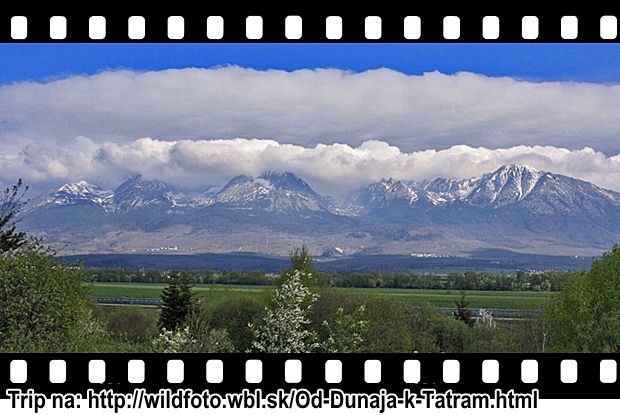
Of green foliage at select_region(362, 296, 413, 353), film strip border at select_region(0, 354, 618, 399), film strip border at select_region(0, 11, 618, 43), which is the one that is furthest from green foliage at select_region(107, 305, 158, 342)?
film strip border at select_region(0, 11, 618, 43)

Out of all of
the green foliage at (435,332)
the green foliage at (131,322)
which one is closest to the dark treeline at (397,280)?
the green foliage at (131,322)

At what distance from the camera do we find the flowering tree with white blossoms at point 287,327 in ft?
97.2

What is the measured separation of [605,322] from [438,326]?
1864 cm

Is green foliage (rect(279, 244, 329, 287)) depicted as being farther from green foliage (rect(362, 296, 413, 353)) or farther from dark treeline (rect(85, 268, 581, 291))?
dark treeline (rect(85, 268, 581, 291))

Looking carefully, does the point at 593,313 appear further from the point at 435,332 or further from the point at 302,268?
the point at 435,332

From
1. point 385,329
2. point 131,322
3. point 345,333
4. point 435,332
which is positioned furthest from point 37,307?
point 131,322

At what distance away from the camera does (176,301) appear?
44156 millimetres

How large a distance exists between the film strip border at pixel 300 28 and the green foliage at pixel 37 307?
9.04 meters

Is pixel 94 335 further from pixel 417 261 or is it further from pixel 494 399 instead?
pixel 417 261

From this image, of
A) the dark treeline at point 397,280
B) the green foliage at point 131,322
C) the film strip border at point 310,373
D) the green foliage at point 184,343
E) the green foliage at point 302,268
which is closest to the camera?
the film strip border at point 310,373

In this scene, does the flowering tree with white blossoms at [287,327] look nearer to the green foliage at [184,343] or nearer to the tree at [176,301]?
the green foliage at [184,343]

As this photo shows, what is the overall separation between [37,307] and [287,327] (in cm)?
1129

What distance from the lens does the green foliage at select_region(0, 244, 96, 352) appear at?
2064 centimetres

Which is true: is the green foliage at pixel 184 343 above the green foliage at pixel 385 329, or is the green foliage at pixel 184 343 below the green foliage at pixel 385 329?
above
